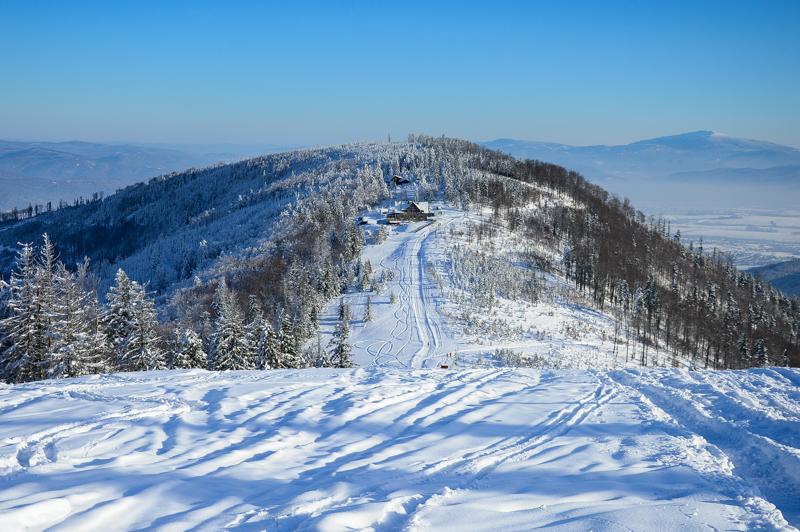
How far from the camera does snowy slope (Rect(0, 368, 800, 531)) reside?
17.6 feet

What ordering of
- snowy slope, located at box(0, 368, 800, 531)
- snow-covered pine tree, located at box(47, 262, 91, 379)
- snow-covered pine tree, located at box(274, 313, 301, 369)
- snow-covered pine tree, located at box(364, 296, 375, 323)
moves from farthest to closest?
snow-covered pine tree, located at box(364, 296, 375, 323) → snow-covered pine tree, located at box(274, 313, 301, 369) → snow-covered pine tree, located at box(47, 262, 91, 379) → snowy slope, located at box(0, 368, 800, 531)

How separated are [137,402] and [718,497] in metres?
12.6

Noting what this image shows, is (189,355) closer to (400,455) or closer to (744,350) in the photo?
(400,455)

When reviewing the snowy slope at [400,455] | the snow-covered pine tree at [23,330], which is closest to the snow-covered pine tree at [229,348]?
the snow-covered pine tree at [23,330]

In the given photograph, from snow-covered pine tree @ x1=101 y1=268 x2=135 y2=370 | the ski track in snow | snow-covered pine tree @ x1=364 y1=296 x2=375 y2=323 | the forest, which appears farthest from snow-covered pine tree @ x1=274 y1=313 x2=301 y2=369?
snow-covered pine tree @ x1=364 y1=296 x2=375 y2=323

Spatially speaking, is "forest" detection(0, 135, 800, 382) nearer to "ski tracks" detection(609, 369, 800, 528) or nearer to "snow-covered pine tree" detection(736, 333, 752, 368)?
"snow-covered pine tree" detection(736, 333, 752, 368)

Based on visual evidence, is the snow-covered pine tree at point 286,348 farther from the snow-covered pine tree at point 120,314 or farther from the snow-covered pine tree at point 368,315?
the snow-covered pine tree at point 368,315

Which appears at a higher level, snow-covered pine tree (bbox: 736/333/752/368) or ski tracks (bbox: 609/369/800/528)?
ski tracks (bbox: 609/369/800/528)

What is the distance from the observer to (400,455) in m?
7.72

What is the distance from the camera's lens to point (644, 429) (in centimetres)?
936

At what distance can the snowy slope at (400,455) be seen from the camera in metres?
5.37

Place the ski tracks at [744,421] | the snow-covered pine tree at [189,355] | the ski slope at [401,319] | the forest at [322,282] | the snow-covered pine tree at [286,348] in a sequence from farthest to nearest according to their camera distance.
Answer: the ski slope at [401,319] < the snow-covered pine tree at [286,348] < the snow-covered pine tree at [189,355] < the forest at [322,282] < the ski tracks at [744,421]

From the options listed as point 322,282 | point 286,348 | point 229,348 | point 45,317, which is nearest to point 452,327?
point 322,282

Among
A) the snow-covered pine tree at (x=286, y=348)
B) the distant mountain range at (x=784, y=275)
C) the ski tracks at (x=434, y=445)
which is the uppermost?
the ski tracks at (x=434, y=445)
